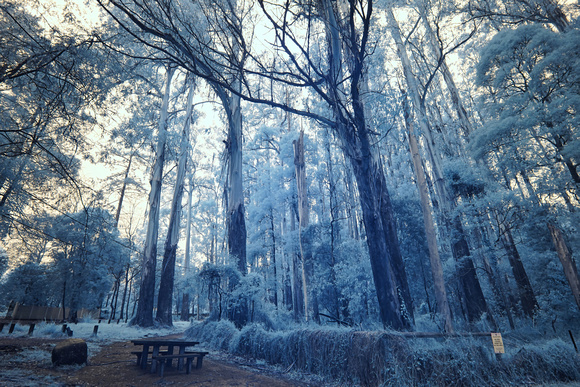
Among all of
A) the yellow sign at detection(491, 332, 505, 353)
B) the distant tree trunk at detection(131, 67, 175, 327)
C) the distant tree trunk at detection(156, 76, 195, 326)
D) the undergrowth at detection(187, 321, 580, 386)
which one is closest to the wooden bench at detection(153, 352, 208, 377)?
the undergrowth at detection(187, 321, 580, 386)

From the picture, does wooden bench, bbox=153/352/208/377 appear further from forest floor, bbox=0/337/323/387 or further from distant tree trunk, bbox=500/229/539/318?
distant tree trunk, bbox=500/229/539/318

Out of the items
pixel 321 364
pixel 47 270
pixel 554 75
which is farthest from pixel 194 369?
pixel 47 270

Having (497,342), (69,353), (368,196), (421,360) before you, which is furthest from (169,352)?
(497,342)

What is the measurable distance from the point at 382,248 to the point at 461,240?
653 centimetres

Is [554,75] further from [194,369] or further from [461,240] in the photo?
[194,369]

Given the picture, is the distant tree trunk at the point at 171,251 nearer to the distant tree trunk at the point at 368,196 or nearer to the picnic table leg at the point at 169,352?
the picnic table leg at the point at 169,352

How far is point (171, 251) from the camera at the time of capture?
13.0 metres

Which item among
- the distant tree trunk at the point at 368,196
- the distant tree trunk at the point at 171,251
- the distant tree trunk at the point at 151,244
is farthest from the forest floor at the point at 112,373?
the distant tree trunk at the point at 171,251

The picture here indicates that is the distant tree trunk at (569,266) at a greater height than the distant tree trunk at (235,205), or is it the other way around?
the distant tree trunk at (235,205)

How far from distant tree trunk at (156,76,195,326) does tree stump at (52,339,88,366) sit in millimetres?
8348

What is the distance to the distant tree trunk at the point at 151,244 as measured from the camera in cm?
1180

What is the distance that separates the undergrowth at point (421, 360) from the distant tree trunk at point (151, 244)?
356 inches

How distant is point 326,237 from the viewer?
11.7m

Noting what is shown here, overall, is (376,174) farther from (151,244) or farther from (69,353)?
(151,244)
